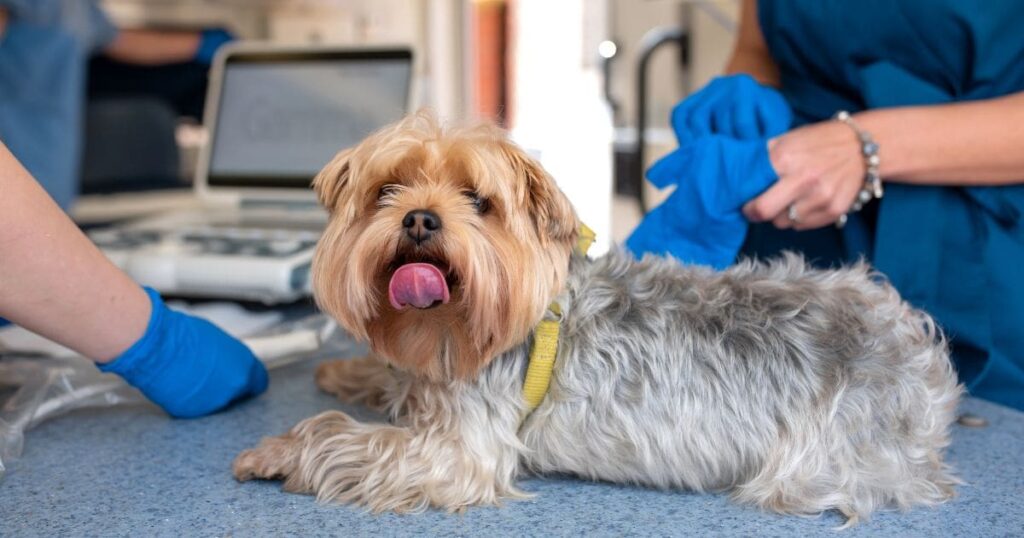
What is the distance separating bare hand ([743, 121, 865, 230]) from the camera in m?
1.35

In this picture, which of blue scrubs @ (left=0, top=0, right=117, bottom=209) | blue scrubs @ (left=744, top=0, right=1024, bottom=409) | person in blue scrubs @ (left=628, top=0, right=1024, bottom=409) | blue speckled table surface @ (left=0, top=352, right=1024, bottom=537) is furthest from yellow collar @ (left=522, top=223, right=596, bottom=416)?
blue scrubs @ (left=0, top=0, right=117, bottom=209)

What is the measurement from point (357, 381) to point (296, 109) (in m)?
1.16

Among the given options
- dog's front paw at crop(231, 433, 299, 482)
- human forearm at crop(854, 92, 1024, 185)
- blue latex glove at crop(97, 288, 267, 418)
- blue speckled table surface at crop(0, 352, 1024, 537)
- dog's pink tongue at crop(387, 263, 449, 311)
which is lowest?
blue speckled table surface at crop(0, 352, 1024, 537)

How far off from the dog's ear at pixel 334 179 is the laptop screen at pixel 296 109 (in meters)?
1.20

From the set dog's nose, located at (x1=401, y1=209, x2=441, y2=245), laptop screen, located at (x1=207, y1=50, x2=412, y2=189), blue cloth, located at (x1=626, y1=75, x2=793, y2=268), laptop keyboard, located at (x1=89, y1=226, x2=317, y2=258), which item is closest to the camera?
dog's nose, located at (x1=401, y1=209, x2=441, y2=245)

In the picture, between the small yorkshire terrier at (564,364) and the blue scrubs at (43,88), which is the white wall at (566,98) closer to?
the blue scrubs at (43,88)

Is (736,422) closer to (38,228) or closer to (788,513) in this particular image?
(788,513)

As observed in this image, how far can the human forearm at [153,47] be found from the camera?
310cm

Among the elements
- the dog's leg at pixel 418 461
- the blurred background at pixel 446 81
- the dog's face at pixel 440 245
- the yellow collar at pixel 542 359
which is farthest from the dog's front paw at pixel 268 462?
the blurred background at pixel 446 81

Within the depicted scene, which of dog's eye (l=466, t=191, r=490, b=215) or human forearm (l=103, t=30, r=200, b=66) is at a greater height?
human forearm (l=103, t=30, r=200, b=66)

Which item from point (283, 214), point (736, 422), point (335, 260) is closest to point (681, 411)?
point (736, 422)

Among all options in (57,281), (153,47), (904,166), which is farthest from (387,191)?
(153,47)

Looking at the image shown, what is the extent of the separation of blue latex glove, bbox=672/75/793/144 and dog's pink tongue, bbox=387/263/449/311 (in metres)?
0.63

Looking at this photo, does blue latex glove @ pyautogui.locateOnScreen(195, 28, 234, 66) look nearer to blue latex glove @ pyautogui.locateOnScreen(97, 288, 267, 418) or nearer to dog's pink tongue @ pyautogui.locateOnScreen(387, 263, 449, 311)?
blue latex glove @ pyautogui.locateOnScreen(97, 288, 267, 418)
